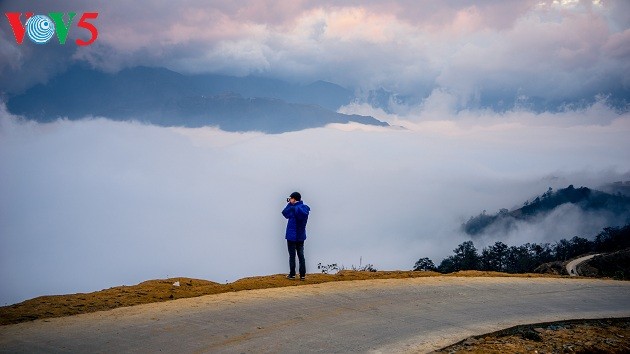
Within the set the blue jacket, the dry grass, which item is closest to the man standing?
the blue jacket

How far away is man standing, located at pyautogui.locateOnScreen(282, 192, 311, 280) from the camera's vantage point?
36.7 feet

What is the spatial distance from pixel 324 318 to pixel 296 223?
3.50 meters

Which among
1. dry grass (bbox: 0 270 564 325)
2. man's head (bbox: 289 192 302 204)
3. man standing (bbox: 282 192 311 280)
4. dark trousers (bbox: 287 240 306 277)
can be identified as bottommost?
dry grass (bbox: 0 270 564 325)

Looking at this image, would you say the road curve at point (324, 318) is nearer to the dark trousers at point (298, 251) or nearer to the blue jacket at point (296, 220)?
the dark trousers at point (298, 251)

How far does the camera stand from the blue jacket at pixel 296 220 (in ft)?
36.7

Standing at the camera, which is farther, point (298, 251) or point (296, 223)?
point (298, 251)

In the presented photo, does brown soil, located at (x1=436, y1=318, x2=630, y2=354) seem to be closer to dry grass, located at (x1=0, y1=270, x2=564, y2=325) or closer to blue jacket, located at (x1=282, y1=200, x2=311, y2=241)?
dry grass, located at (x1=0, y1=270, x2=564, y2=325)

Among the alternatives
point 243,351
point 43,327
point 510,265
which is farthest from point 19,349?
point 510,265

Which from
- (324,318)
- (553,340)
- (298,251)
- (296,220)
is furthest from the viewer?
(298,251)

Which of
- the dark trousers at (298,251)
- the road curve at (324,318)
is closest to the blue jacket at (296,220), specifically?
the dark trousers at (298,251)

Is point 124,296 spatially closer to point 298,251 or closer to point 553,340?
point 298,251

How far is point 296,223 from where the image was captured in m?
11.2

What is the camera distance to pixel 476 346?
718 cm

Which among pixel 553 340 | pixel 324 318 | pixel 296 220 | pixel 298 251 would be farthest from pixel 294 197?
pixel 553 340
